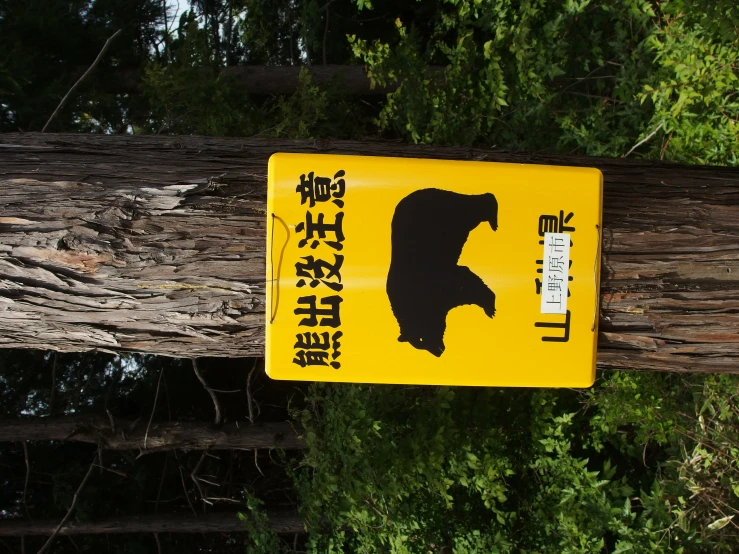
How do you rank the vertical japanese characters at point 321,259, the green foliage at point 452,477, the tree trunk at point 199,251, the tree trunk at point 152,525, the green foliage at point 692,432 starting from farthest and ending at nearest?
the tree trunk at point 152,525
the green foliage at point 452,477
the green foliage at point 692,432
the tree trunk at point 199,251
the vertical japanese characters at point 321,259

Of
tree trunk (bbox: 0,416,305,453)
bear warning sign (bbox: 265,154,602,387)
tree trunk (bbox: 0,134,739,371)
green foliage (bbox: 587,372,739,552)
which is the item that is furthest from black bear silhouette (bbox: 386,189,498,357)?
tree trunk (bbox: 0,416,305,453)

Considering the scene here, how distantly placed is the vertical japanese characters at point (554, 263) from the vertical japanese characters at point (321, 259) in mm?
570

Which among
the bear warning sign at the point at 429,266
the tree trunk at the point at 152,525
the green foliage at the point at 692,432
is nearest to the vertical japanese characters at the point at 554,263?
the bear warning sign at the point at 429,266

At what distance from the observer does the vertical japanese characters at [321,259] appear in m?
1.75

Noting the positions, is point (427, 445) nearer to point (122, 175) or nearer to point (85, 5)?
point (122, 175)

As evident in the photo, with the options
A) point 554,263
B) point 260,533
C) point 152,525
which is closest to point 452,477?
point 260,533

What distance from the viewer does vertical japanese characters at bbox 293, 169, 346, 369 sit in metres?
1.75

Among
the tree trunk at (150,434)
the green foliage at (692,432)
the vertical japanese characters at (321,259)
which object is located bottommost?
the tree trunk at (150,434)

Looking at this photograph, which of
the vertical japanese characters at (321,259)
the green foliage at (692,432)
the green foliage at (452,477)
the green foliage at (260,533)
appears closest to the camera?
Answer: the vertical japanese characters at (321,259)

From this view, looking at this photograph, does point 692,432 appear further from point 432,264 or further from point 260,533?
point 260,533

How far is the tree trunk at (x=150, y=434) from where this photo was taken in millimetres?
4664

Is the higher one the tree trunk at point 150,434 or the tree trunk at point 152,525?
the tree trunk at point 150,434

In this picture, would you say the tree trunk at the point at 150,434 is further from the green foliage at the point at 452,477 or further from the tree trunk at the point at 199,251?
the tree trunk at the point at 199,251

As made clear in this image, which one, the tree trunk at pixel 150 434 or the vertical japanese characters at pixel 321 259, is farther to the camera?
the tree trunk at pixel 150 434
